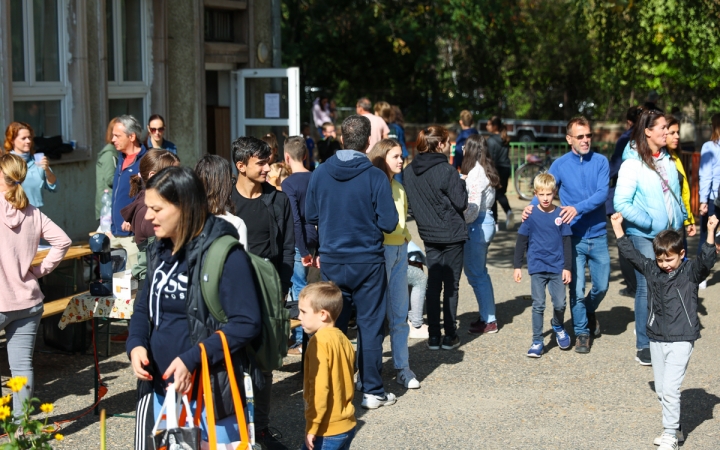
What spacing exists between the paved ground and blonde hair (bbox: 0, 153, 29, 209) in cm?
146

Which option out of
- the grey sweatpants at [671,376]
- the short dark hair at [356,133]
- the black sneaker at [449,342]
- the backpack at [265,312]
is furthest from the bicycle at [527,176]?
the backpack at [265,312]

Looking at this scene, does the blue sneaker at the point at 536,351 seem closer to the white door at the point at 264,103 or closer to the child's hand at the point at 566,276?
the child's hand at the point at 566,276

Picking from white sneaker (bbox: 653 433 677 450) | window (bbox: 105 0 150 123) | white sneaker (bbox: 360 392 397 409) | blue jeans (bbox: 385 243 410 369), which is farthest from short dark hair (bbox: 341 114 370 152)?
window (bbox: 105 0 150 123)

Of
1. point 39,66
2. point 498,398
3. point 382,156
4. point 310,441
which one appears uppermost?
Answer: point 39,66

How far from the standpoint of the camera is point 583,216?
7531mm

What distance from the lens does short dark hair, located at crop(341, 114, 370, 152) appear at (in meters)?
6.02

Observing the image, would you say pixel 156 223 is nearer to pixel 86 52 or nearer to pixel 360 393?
pixel 360 393

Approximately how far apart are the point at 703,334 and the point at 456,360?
2.42 m

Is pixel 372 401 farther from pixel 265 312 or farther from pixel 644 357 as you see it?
pixel 265 312

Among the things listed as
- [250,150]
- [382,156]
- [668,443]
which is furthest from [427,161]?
[668,443]

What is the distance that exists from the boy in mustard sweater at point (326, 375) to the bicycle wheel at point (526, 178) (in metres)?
14.0

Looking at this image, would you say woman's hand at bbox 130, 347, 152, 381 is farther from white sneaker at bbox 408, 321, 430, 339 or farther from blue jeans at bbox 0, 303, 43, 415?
white sneaker at bbox 408, 321, 430, 339

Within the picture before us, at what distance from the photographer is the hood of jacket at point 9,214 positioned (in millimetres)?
5473

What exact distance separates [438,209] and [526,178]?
11.8 metres
